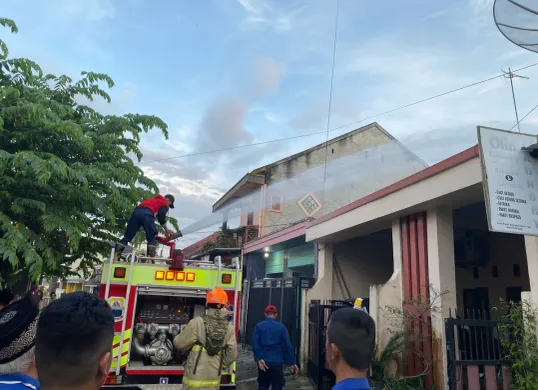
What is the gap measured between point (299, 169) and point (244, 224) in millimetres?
4057

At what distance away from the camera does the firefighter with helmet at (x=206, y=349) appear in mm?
4527

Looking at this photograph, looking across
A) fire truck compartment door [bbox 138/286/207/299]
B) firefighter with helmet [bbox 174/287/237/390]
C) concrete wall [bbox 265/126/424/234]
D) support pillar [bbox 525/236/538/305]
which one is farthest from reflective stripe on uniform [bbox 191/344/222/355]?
concrete wall [bbox 265/126/424/234]

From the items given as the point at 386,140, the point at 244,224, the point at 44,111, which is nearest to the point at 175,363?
the point at 44,111

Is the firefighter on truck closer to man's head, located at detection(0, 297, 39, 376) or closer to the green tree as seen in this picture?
the green tree

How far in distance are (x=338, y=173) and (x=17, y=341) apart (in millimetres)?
20751

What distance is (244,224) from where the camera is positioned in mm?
21453

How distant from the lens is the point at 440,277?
7.09 metres

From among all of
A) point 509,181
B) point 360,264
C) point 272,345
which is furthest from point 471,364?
point 360,264

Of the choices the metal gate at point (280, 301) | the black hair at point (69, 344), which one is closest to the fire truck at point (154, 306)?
the metal gate at point (280, 301)

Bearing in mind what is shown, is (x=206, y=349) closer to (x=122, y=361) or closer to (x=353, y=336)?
(x=122, y=361)

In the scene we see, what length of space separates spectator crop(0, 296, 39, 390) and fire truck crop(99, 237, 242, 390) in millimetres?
3851

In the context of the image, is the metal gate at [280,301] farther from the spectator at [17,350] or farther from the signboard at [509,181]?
the spectator at [17,350]

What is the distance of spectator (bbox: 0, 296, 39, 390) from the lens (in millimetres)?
1797

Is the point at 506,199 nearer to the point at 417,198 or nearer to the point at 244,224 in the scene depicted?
the point at 417,198
